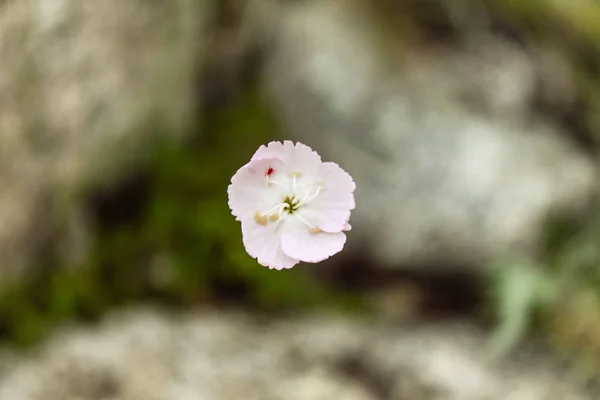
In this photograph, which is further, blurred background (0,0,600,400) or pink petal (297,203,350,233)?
blurred background (0,0,600,400)

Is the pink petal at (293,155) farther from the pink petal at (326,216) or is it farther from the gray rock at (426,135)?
the gray rock at (426,135)

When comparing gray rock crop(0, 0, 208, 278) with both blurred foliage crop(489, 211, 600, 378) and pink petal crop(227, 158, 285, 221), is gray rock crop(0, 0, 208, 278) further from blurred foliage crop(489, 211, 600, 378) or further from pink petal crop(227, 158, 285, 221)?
blurred foliage crop(489, 211, 600, 378)

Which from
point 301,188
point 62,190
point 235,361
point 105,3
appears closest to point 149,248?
point 62,190

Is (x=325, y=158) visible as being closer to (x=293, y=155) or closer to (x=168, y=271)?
(x=168, y=271)

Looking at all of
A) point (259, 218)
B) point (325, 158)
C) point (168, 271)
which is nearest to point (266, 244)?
point (259, 218)

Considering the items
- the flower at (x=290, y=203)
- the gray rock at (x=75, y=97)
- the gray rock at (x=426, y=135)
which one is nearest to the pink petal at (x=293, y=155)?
the flower at (x=290, y=203)

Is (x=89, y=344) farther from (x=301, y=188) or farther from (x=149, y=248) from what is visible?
(x=301, y=188)

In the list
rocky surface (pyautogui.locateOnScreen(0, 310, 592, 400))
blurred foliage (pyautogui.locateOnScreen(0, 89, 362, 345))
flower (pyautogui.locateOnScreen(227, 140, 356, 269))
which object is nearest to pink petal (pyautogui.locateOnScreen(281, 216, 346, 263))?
flower (pyautogui.locateOnScreen(227, 140, 356, 269))
